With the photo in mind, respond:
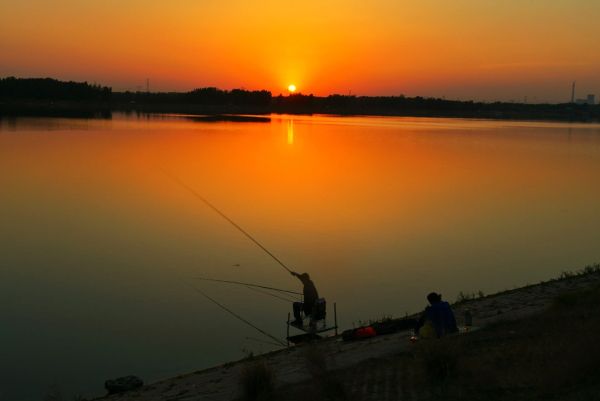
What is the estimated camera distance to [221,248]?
39.5ft

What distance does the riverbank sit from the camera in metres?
4.99

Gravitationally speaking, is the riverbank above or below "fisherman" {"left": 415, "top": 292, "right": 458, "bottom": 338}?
below

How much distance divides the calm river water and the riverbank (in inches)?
30.5

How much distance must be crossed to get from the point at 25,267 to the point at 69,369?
3.97 metres

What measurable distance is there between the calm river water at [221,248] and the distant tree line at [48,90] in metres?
85.8

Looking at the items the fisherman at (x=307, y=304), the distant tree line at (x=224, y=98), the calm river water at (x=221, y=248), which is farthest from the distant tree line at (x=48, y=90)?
Result: the fisherman at (x=307, y=304)

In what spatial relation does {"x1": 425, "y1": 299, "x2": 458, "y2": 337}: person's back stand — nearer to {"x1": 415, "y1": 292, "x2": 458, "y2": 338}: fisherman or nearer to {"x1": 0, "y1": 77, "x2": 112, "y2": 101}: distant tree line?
{"x1": 415, "y1": 292, "x2": 458, "y2": 338}: fisherman

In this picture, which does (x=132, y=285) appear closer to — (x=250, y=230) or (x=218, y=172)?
(x=250, y=230)

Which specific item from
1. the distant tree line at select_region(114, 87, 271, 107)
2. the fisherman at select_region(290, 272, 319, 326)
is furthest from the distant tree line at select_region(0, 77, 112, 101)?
the fisherman at select_region(290, 272, 319, 326)

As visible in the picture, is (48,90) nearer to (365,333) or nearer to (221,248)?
(221,248)

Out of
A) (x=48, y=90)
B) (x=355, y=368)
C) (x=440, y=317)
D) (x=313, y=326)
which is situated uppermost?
(x=48, y=90)

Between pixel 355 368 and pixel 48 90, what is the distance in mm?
111820

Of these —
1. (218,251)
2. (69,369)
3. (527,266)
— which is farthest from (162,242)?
(527,266)

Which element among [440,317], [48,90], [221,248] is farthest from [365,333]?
[48,90]
